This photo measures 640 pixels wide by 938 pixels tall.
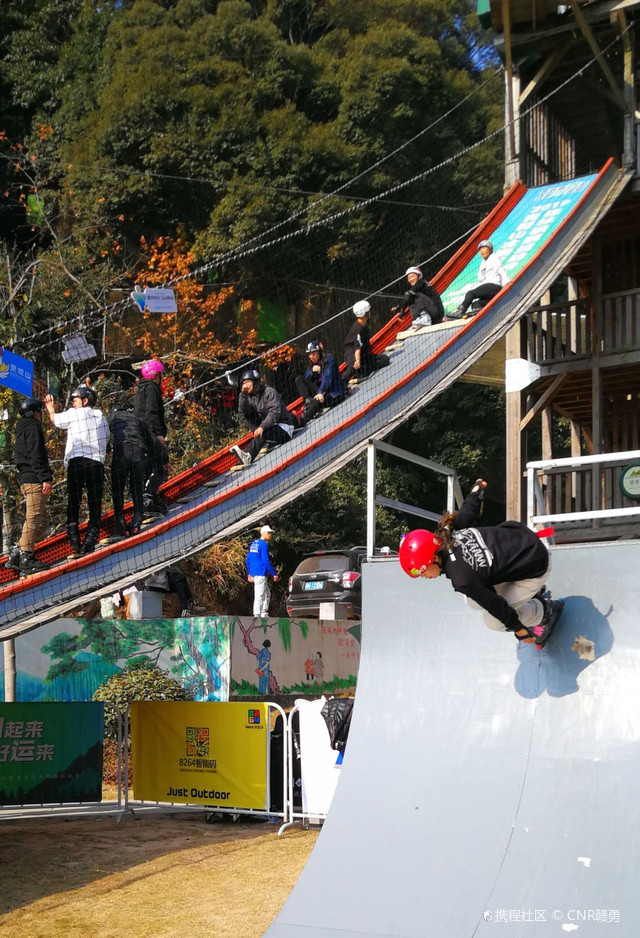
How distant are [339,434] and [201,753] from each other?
404 centimetres

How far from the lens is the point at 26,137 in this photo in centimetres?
2938

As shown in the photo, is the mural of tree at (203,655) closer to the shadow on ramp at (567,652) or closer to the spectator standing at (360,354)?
the spectator standing at (360,354)

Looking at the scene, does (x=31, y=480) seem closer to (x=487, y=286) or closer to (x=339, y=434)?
(x=339, y=434)

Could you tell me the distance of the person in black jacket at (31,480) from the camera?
1012cm

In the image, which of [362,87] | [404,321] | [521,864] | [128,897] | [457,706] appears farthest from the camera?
[362,87]

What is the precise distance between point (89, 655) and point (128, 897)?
7187 mm

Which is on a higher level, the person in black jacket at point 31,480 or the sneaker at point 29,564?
the person in black jacket at point 31,480

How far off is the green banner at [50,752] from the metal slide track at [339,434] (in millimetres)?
2443

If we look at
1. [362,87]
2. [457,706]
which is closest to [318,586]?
[457,706]

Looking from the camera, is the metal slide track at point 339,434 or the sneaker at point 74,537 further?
the sneaker at point 74,537

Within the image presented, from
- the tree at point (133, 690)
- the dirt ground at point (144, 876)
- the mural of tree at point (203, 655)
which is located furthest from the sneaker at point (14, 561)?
the mural of tree at point (203, 655)

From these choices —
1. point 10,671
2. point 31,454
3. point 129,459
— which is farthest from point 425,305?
point 10,671

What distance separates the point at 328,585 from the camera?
62.4ft

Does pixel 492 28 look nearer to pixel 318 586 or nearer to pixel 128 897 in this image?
pixel 318 586
